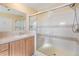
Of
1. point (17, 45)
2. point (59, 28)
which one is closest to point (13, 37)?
point (17, 45)

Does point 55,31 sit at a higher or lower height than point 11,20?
lower

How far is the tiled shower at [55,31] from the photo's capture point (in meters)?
1.27

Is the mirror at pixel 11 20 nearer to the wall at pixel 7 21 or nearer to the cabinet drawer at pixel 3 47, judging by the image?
the wall at pixel 7 21

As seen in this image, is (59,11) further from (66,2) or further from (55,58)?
(55,58)

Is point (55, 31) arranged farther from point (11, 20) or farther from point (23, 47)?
point (11, 20)

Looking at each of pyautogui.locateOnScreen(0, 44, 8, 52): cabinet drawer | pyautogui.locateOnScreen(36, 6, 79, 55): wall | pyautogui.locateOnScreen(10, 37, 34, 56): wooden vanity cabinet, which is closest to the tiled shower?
pyautogui.locateOnScreen(36, 6, 79, 55): wall

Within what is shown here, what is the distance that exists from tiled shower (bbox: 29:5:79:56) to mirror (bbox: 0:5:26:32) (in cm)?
13

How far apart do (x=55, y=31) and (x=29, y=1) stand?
549 millimetres

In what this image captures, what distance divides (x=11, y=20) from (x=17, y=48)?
14.6 inches

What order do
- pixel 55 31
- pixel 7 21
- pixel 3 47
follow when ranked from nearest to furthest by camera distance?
pixel 3 47
pixel 7 21
pixel 55 31

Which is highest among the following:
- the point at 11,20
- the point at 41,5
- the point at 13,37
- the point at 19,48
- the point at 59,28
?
the point at 41,5

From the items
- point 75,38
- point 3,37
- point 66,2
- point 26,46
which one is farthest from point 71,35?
point 3,37

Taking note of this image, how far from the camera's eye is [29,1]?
104 centimetres

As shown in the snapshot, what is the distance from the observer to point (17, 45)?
114 cm
